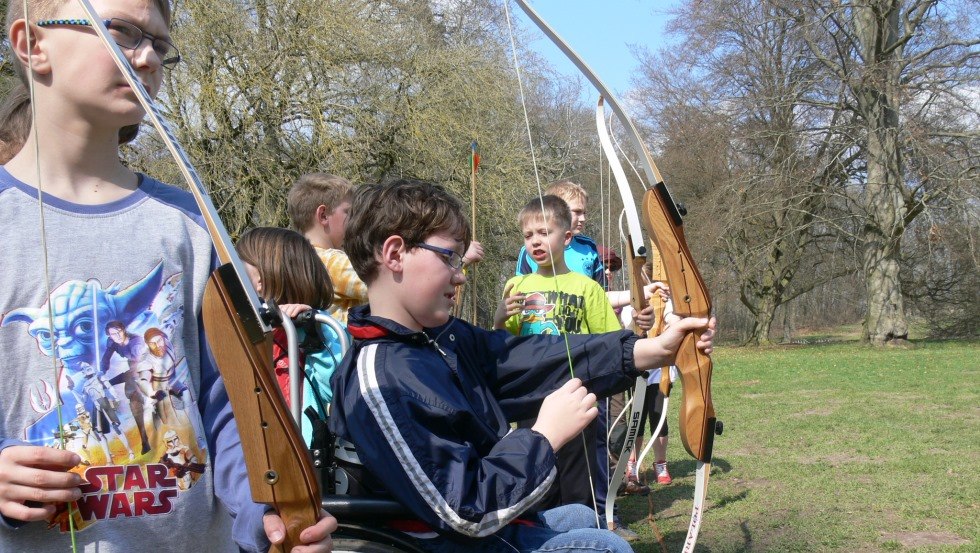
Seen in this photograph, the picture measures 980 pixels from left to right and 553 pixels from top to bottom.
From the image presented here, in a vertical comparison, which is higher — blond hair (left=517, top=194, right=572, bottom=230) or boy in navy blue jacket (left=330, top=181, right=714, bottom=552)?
blond hair (left=517, top=194, right=572, bottom=230)

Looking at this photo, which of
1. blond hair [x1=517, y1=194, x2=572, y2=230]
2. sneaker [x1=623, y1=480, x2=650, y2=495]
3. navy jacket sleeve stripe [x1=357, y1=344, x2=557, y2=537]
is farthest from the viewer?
sneaker [x1=623, y1=480, x2=650, y2=495]

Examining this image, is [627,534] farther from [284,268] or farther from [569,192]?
[284,268]

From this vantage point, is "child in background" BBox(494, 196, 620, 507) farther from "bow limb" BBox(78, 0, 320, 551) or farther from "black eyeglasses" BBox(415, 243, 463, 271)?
Result: "bow limb" BBox(78, 0, 320, 551)

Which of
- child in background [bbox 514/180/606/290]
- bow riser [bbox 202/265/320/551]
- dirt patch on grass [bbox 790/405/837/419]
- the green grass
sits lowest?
the green grass

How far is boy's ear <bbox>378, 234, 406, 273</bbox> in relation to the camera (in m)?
2.03

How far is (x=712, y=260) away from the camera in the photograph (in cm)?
2247

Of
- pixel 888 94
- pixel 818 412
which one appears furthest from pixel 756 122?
pixel 818 412

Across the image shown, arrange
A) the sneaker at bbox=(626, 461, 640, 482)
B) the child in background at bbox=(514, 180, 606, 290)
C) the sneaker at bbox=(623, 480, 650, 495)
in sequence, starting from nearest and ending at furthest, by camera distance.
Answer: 1. the child in background at bbox=(514, 180, 606, 290)
2. the sneaker at bbox=(623, 480, 650, 495)
3. the sneaker at bbox=(626, 461, 640, 482)

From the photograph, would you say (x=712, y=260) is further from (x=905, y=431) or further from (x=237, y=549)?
(x=237, y=549)

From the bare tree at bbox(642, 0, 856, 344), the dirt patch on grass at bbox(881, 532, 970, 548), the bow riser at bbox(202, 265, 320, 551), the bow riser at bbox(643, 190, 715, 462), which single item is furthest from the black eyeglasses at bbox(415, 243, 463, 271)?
the bare tree at bbox(642, 0, 856, 344)

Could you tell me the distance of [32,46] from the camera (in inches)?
50.9

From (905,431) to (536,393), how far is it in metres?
5.98

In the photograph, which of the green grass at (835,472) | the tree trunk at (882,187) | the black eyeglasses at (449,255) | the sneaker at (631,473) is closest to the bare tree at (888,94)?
the tree trunk at (882,187)

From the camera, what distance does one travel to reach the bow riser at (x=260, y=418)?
1191 millimetres
